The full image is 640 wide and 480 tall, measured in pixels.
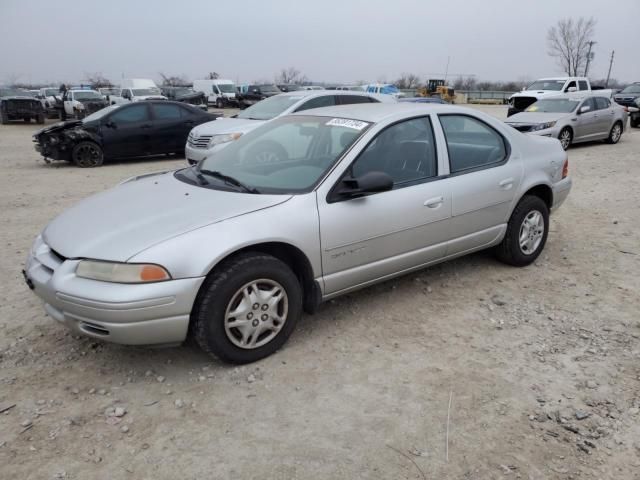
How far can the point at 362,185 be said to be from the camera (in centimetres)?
327

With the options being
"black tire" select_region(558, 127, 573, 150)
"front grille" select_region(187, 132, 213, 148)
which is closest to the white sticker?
"front grille" select_region(187, 132, 213, 148)

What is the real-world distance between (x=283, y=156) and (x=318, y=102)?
6.10 meters

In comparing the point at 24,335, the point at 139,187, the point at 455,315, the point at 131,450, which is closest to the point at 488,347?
the point at 455,315

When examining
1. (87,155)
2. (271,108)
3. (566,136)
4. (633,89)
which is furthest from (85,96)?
(633,89)

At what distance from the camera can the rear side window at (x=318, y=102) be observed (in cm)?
943

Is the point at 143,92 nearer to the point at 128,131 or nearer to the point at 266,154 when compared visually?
the point at 128,131

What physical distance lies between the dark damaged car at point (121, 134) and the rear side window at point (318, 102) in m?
3.71

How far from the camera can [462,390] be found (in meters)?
2.93

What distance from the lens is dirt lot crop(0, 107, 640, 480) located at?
238 cm

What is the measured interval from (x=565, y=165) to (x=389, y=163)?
2346 millimetres

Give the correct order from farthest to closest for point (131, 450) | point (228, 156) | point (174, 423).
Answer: point (228, 156) < point (174, 423) < point (131, 450)

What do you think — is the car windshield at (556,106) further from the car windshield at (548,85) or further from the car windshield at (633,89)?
the car windshield at (633,89)

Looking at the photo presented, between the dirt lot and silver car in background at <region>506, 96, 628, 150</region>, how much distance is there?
872 cm

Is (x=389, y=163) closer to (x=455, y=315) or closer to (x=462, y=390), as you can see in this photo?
(x=455, y=315)
